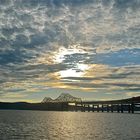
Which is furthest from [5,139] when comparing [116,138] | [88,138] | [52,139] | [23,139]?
[116,138]

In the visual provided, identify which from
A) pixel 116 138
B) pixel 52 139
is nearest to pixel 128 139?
pixel 116 138

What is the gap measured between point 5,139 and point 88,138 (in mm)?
13455

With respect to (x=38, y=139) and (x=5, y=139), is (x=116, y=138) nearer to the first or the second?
(x=38, y=139)

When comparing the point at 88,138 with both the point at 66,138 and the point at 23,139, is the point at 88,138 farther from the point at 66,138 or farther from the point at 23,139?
the point at 23,139

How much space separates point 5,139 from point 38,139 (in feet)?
16.9

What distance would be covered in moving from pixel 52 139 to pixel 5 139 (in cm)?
739

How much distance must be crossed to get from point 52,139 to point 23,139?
459cm

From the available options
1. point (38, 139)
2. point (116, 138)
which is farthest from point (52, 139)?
point (116, 138)

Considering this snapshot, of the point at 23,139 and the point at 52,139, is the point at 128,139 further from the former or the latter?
the point at 23,139

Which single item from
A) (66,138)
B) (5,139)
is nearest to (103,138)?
(66,138)

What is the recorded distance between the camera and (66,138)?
204 ft

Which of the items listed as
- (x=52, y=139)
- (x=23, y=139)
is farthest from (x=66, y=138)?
(x=23, y=139)

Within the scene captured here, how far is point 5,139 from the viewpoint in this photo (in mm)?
59406

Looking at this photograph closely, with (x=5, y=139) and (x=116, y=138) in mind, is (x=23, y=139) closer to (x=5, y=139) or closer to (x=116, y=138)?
(x=5, y=139)
